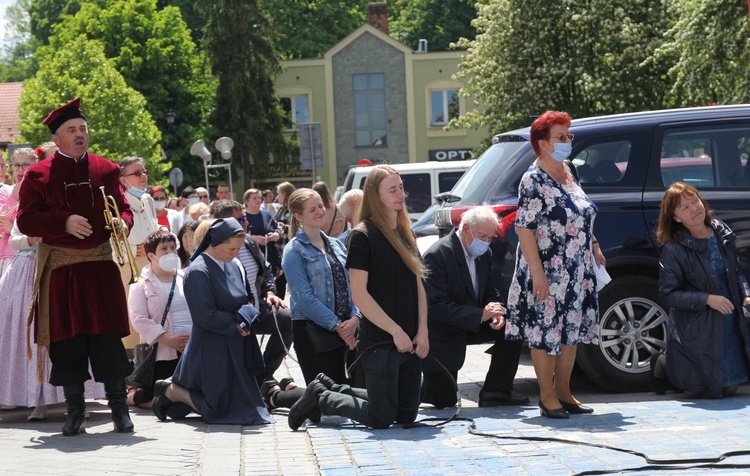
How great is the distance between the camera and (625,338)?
32.5 feet

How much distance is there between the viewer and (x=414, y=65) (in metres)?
63.0

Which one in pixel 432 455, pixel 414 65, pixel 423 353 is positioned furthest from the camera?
pixel 414 65

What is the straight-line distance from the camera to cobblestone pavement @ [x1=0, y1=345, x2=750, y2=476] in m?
6.93

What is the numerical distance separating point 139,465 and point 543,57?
29.1 m

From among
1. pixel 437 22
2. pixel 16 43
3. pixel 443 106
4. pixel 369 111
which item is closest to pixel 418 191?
pixel 443 106

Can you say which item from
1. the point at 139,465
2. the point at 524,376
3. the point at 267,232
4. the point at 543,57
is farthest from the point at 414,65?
the point at 139,465

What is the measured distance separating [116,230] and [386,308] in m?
1.89

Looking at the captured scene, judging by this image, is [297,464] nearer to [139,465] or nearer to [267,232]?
[139,465]

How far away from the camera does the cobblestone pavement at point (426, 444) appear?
22.7 ft

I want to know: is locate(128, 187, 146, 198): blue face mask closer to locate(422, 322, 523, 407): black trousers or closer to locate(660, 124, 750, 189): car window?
locate(422, 322, 523, 407): black trousers

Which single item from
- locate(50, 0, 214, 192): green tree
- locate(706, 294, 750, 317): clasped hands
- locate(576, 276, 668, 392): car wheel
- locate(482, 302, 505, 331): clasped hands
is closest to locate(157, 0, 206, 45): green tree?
locate(50, 0, 214, 192): green tree

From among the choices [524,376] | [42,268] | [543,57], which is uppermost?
[543,57]

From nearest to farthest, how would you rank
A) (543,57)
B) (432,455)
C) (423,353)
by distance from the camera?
(432,455), (423,353), (543,57)

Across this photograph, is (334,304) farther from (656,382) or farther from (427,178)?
(427,178)
